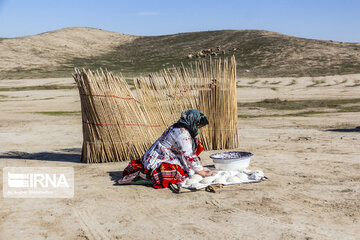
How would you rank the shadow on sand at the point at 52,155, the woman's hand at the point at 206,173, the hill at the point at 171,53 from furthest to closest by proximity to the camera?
→ 1. the hill at the point at 171,53
2. the shadow on sand at the point at 52,155
3. the woman's hand at the point at 206,173

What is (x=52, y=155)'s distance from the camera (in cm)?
700

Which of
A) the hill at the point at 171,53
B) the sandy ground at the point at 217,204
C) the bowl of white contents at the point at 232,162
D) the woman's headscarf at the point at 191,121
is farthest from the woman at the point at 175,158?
the hill at the point at 171,53

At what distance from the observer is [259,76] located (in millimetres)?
27375

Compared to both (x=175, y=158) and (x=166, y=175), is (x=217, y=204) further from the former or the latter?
(x=175, y=158)

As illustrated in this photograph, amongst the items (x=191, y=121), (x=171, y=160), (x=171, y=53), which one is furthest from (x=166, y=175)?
(x=171, y=53)

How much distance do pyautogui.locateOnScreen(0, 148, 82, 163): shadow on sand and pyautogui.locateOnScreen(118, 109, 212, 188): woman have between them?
1980 millimetres

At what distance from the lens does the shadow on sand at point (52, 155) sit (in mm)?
6693

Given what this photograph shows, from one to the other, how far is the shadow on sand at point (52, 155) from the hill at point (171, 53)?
22201 mm

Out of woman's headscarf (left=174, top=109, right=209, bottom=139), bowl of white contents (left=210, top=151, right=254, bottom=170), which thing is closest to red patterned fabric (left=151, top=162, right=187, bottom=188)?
woman's headscarf (left=174, top=109, right=209, bottom=139)

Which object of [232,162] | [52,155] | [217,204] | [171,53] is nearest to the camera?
[217,204]

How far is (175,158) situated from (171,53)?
38674 millimetres

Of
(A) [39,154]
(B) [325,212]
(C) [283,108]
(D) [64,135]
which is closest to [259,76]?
(C) [283,108]

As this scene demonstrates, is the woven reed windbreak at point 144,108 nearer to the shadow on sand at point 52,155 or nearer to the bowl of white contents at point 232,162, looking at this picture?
the shadow on sand at point 52,155

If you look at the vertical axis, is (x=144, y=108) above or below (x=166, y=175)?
above
